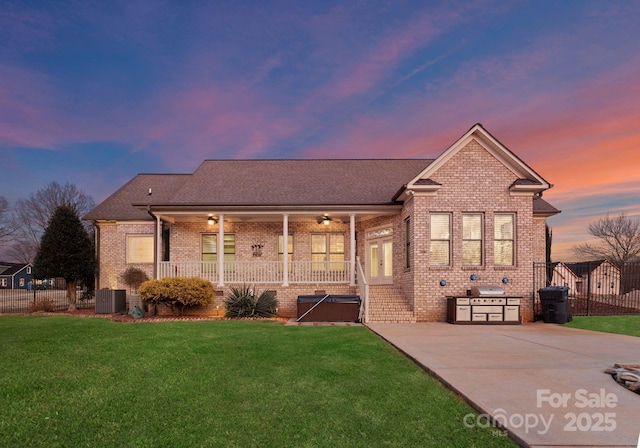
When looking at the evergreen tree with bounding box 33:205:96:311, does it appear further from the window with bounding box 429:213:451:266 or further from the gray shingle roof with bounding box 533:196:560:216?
the gray shingle roof with bounding box 533:196:560:216

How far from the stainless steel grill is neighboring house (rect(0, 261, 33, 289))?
227ft

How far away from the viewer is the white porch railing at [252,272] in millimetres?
16281

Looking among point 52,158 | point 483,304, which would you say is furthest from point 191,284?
point 52,158

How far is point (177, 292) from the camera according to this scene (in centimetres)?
1417

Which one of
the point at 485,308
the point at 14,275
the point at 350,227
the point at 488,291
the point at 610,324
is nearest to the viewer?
the point at 610,324

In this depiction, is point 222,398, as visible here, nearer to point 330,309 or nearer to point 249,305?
point 330,309

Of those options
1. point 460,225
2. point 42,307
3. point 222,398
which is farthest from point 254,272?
Answer: point 222,398

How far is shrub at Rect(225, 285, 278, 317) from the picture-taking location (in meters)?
14.4

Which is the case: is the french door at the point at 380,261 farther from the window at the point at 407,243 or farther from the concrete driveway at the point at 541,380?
the concrete driveway at the point at 541,380

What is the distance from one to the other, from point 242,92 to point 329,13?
7097 millimetres

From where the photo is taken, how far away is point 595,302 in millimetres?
16047

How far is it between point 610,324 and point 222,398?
42.8ft

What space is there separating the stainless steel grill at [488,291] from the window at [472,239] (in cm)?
102

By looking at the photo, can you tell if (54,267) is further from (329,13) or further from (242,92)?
(329,13)
